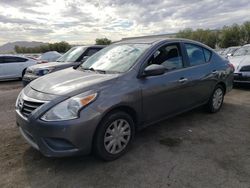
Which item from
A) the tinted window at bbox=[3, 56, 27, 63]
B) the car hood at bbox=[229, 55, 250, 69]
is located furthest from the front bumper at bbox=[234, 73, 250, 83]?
the tinted window at bbox=[3, 56, 27, 63]

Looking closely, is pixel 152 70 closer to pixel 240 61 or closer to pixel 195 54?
pixel 195 54

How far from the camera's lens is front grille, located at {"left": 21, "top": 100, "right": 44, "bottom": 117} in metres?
3.14

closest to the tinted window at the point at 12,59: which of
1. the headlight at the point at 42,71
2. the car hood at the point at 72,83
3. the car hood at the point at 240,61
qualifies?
the headlight at the point at 42,71

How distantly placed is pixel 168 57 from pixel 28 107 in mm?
2435

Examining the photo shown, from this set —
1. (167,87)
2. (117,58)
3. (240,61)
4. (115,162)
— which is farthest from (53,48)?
(115,162)

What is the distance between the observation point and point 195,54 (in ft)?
16.1

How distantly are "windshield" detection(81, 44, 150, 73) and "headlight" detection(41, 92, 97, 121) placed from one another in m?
0.94

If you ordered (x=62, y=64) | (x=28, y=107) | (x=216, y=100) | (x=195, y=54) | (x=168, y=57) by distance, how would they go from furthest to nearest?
(x=62, y=64) < (x=216, y=100) < (x=195, y=54) < (x=168, y=57) < (x=28, y=107)

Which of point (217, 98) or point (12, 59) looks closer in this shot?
point (217, 98)

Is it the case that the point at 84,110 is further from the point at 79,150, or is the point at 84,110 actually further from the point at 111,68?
the point at 111,68

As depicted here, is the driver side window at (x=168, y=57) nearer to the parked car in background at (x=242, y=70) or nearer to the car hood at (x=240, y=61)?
the parked car in background at (x=242, y=70)

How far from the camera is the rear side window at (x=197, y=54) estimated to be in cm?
473

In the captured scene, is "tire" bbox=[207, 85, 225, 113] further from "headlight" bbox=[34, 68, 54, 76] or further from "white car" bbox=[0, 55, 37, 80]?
"white car" bbox=[0, 55, 37, 80]

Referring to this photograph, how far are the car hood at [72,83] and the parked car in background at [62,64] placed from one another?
3.58 m
